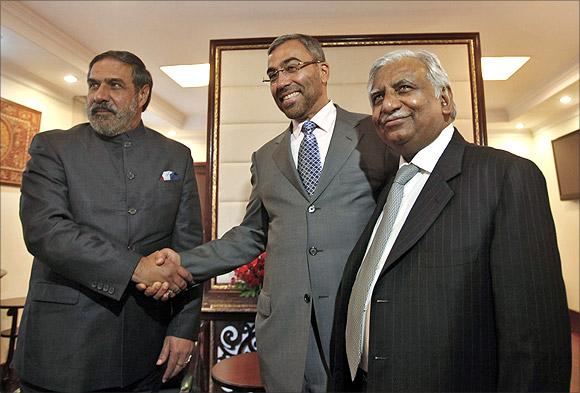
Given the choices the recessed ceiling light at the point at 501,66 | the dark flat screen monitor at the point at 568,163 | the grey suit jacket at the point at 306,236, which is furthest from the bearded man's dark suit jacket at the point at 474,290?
the dark flat screen monitor at the point at 568,163

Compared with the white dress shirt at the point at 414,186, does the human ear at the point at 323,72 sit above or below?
above

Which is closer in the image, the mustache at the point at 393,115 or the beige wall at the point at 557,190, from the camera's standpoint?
the mustache at the point at 393,115

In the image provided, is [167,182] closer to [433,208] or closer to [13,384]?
[433,208]

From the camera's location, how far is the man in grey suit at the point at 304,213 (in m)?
1.35

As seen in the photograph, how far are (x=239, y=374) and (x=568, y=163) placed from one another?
247 inches

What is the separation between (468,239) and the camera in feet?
3.30

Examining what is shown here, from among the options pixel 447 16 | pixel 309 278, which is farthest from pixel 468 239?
pixel 447 16

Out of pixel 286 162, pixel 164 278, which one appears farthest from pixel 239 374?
pixel 286 162

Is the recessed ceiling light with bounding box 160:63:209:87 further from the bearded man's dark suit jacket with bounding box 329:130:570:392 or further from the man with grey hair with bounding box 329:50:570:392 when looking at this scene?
the bearded man's dark suit jacket with bounding box 329:130:570:392

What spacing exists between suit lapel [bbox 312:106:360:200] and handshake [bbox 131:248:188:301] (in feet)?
1.86

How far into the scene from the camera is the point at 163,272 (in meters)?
1.46

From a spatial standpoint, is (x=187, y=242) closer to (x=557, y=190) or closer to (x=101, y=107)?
(x=101, y=107)

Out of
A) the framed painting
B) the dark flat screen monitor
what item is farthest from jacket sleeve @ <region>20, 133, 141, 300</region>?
the dark flat screen monitor

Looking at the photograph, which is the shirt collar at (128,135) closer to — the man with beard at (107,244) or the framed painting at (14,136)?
the man with beard at (107,244)
